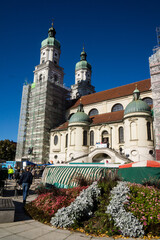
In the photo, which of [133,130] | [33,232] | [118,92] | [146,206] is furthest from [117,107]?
[33,232]

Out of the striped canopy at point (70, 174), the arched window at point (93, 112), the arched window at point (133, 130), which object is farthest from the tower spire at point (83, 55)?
the striped canopy at point (70, 174)

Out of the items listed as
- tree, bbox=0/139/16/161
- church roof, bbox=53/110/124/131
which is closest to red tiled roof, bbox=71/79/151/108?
church roof, bbox=53/110/124/131

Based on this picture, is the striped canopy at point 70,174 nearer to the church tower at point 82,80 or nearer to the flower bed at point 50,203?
the flower bed at point 50,203

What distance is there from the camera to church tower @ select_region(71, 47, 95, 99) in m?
56.4

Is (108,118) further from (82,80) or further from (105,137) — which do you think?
(82,80)

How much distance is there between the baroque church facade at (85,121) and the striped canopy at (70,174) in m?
12.9

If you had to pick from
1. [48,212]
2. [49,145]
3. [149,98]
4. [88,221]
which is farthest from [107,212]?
[49,145]

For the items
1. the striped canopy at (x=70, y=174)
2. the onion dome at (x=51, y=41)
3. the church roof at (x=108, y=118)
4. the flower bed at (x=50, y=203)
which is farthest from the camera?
the onion dome at (x=51, y=41)

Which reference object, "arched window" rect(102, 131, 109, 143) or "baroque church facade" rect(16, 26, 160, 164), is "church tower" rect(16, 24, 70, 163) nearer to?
"baroque church facade" rect(16, 26, 160, 164)

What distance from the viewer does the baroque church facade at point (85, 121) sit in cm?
2622

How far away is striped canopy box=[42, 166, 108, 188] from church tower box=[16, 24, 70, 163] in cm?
2357

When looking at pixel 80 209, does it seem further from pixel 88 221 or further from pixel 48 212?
pixel 48 212

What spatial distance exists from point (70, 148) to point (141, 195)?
1025 inches

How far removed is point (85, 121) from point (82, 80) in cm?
2808
